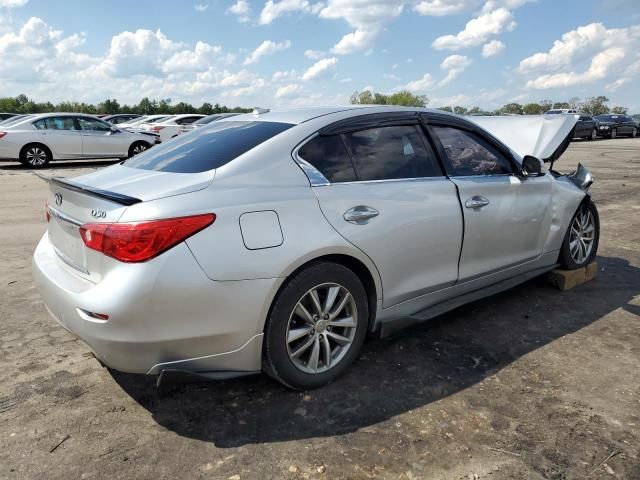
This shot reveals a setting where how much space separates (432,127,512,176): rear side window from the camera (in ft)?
12.4

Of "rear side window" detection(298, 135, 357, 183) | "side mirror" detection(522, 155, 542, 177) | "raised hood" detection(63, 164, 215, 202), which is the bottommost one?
"side mirror" detection(522, 155, 542, 177)

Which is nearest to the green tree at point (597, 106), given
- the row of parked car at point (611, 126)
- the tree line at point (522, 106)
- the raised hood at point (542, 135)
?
the tree line at point (522, 106)

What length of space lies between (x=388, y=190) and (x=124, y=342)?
5.71 feet

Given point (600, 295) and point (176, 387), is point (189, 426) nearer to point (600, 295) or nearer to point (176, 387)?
point (176, 387)

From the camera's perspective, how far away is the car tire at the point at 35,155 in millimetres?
15037

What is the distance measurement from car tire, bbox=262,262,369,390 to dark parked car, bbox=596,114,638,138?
36996 mm

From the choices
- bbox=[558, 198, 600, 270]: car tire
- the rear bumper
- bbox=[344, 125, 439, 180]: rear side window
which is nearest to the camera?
the rear bumper

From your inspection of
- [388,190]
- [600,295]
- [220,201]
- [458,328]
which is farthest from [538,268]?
[220,201]

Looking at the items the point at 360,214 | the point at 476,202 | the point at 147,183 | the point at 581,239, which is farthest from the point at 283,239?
the point at 581,239

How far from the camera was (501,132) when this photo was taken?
5.77 m

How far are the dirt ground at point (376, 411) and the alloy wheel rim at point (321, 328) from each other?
0.18m

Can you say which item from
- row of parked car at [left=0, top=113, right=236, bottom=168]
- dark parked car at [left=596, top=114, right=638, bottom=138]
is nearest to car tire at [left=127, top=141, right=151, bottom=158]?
row of parked car at [left=0, top=113, right=236, bottom=168]

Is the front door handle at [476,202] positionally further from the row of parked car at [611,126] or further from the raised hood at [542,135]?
the row of parked car at [611,126]

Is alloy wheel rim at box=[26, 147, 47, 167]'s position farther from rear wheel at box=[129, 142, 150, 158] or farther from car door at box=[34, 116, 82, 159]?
rear wheel at box=[129, 142, 150, 158]
